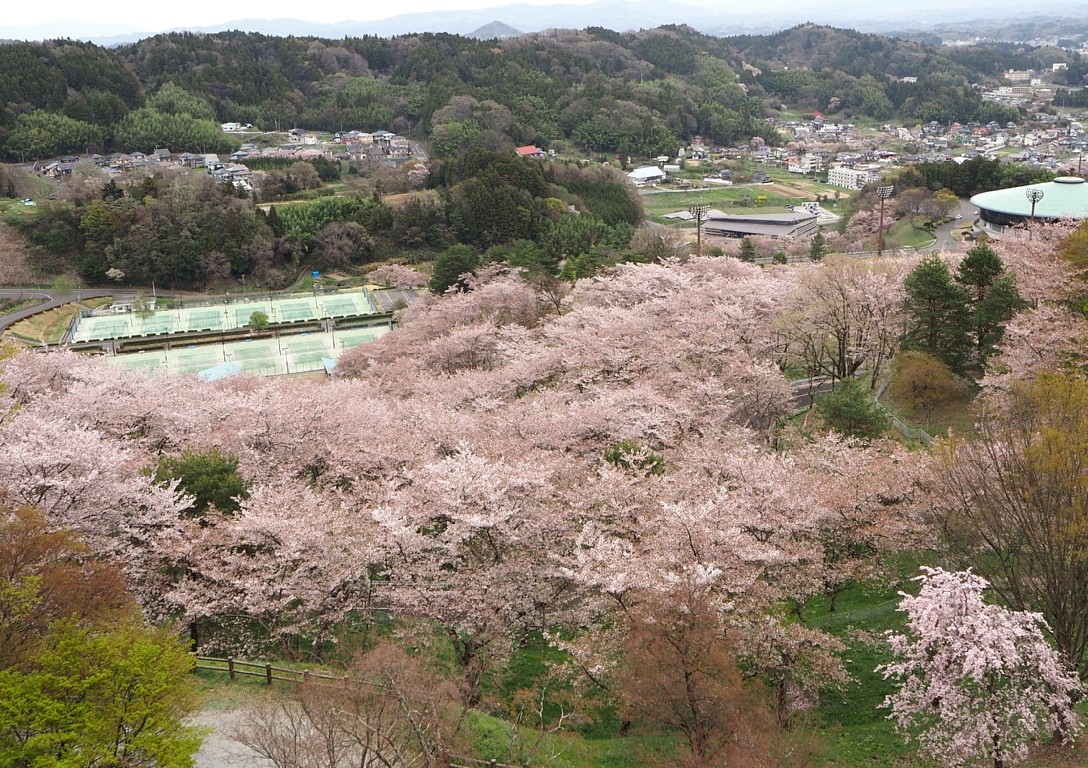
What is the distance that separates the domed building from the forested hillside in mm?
Answer: 50940

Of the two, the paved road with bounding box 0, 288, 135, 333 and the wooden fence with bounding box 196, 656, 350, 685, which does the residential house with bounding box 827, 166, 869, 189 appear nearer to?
the paved road with bounding box 0, 288, 135, 333

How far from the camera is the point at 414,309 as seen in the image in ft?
119

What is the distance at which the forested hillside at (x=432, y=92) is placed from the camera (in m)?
80.6

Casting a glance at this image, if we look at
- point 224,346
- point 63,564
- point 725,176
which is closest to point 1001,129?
point 725,176

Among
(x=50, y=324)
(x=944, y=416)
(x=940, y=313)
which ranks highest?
(x=940, y=313)

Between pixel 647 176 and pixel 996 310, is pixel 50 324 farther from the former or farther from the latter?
pixel 647 176

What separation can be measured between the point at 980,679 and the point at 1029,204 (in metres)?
36.6

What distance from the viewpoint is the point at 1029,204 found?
39125 millimetres

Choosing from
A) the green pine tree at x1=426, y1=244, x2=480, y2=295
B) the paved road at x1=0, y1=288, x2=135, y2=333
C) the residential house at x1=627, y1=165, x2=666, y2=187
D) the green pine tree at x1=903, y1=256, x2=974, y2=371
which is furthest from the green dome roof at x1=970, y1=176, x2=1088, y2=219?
the paved road at x1=0, y1=288, x2=135, y2=333

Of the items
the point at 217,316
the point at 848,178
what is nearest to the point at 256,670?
the point at 217,316

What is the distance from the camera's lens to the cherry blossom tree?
9.58 meters

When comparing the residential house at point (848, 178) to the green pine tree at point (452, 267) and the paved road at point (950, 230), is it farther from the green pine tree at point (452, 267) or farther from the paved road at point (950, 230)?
the green pine tree at point (452, 267)

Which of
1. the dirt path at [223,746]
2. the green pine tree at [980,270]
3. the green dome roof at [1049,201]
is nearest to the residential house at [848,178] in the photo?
the green dome roof at [1049,201]

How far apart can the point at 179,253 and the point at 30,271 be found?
10398 mm
